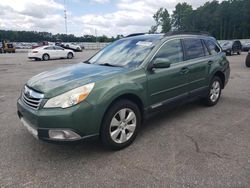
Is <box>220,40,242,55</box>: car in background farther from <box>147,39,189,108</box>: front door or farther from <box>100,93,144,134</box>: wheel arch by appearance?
<box>100,93,144,134</box>: wheel arch

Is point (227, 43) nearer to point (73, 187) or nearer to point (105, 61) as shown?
point (105, 61)

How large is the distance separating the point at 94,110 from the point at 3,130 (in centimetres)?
224

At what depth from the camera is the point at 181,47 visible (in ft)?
14.8

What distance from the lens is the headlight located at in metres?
Answer: 2.93

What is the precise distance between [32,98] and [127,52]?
1826 millimetres

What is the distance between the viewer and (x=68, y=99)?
2.95 m

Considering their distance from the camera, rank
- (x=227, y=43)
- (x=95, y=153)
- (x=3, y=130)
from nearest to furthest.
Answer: (x=95, y=153), (x=3, y=130), (x=227, y=43)

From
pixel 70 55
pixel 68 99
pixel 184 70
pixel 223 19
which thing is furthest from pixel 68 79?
pixel 223 19

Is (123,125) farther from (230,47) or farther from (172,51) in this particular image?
(230,47)

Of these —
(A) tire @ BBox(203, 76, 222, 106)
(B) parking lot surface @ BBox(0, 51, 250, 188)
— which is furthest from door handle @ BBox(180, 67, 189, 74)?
(A) tire @ BBox(203, 76, 222, 106)

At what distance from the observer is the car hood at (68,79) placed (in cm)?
306

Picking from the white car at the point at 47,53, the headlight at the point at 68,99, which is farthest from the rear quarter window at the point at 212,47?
the white car at the point at 47,53

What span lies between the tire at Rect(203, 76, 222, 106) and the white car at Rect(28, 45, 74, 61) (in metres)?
18.3

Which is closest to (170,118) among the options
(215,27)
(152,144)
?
(152,144)
